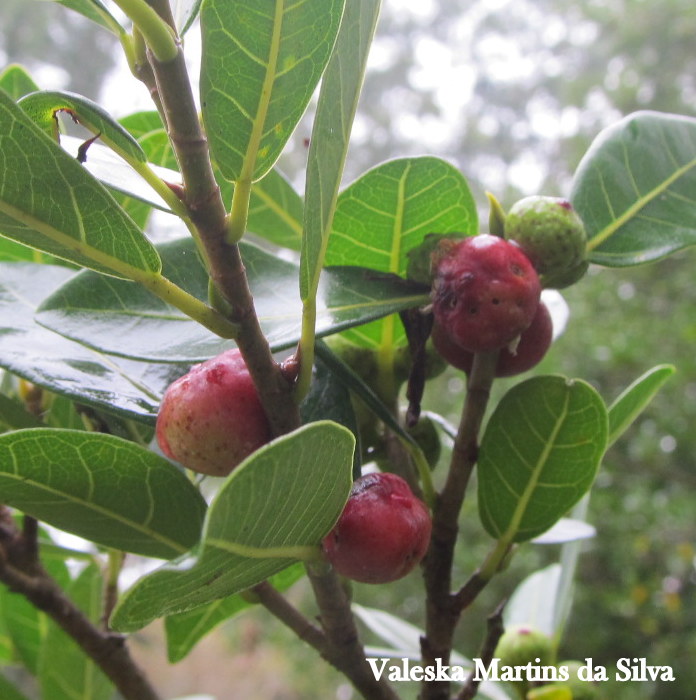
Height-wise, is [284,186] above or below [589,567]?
below

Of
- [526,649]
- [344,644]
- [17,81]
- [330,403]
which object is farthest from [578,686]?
[17,81]

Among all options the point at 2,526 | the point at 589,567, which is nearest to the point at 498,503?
the point at 2,526

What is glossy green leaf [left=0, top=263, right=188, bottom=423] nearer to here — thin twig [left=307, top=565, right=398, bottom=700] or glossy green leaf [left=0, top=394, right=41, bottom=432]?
glossy green leaf [left=0, top=394, right=41, bottom=432]

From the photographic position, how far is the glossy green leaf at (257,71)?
38 cm

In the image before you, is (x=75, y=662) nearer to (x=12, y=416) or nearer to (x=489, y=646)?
(x=12, y=416)

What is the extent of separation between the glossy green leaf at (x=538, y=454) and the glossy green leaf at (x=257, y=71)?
29 centimetres

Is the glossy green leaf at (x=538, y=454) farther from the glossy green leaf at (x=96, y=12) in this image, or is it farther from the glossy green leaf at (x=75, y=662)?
the glossy green leaf at (x=75, y=662)

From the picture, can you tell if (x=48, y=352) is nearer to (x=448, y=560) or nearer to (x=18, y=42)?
(x=448, y=560)

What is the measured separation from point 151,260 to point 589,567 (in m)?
4.18

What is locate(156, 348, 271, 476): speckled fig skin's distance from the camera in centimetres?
44

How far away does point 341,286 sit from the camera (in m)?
0.55

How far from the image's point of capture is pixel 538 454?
59 cm

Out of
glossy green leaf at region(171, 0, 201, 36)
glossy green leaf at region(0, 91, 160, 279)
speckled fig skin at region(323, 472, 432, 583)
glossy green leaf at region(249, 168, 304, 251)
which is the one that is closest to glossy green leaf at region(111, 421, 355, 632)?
speckled fig skin at region(323, 472, 432, 583)

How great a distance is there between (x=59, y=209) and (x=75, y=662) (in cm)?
66
